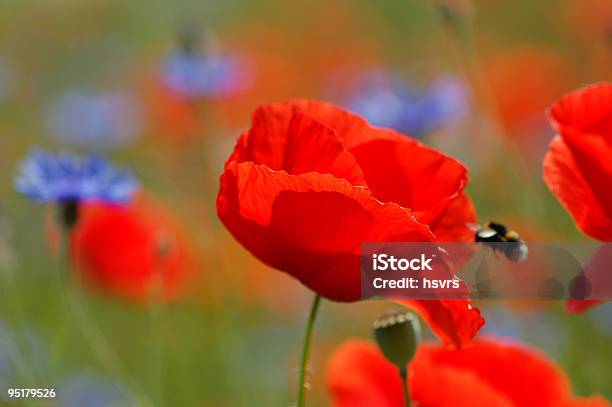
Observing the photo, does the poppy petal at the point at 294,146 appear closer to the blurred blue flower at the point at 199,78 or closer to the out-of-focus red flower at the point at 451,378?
the out-of-focus red flower at the point at 451,378

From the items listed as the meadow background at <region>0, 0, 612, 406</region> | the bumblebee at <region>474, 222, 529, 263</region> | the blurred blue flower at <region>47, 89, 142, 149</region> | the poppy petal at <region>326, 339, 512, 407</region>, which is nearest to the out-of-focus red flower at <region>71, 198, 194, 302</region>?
the meadow background at <region>0, 0, 612, 406</region>

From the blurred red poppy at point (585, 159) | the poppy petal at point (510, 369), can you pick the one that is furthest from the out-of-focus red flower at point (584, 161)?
the poppy petal at point (510, 369)

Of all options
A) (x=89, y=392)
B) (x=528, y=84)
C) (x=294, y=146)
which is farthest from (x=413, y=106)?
(x=294, y=146)

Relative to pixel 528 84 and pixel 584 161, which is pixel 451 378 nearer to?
pixel 584 161

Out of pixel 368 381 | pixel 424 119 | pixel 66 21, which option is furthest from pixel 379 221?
pixel 66 21

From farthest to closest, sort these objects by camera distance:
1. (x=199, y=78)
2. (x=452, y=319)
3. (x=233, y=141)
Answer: (x=233, y=141)
(x=199, y=78)
(x=452, y=319)
